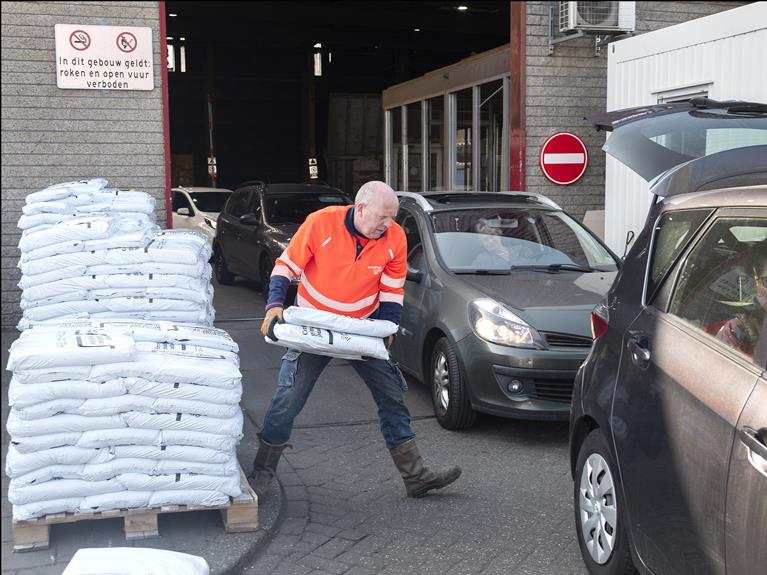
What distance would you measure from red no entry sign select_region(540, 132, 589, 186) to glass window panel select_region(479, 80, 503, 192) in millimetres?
1825

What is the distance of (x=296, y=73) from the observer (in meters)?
39.4

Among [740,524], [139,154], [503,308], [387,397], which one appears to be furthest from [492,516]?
[139,154]

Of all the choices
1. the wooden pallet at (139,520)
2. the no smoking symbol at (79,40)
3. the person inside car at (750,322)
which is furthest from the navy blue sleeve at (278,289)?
the no smoking symbol at (79,40)

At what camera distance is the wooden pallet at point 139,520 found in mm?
4184

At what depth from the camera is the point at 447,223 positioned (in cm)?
770

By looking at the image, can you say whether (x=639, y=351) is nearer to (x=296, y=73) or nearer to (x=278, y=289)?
(x=278, y=289)

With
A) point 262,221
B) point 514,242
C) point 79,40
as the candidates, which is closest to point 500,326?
point 514,242

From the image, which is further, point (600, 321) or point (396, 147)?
point (396, 147)

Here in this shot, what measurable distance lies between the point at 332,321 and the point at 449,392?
80.2 inches

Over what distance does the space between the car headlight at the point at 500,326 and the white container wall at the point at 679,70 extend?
3697mm

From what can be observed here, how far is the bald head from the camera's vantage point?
4770 millimetres

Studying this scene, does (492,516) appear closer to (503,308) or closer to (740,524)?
(503,308)

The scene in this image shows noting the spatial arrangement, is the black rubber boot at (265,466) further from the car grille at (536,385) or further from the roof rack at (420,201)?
the roof rack at (420,201)

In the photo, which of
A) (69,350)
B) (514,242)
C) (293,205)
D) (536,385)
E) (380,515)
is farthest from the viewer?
(293,205)
